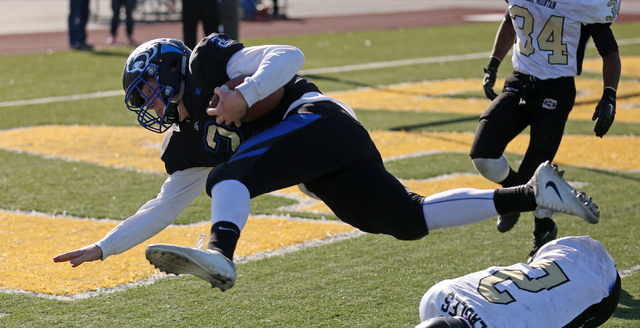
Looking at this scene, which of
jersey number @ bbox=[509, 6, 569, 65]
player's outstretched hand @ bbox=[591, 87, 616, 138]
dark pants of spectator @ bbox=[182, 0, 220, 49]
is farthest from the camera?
dark pants of spectator @ bbox=[182, 0, 220, 49]

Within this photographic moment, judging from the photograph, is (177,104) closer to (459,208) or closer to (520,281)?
(459,208)

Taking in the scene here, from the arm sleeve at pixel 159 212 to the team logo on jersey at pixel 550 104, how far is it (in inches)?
80.8

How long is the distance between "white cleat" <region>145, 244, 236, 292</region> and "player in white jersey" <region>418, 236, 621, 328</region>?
0.72 metres

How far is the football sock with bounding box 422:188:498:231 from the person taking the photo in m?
2.89

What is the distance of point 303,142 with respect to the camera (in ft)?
9.43

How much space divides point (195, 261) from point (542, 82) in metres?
2.60

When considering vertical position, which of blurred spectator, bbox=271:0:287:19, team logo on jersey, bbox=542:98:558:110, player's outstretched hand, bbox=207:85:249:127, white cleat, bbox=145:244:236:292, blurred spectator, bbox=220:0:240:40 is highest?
player's outstretched hand, bbox=207:85:249:127

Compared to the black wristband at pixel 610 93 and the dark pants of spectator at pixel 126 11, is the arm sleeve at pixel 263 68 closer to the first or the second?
the black wristband at pixel 610 93

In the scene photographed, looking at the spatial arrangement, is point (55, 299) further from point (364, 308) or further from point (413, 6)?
point (413, 6)

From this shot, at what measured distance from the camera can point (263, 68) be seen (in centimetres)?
290

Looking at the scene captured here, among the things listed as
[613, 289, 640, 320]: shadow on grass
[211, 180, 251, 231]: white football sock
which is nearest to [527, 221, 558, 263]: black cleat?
[613, 289, 640, 320]: shadow on grass

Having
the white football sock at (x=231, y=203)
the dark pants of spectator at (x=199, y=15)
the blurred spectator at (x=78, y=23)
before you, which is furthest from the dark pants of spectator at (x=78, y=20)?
the white football sock at (x=231, y=203)

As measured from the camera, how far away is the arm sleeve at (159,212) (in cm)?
321

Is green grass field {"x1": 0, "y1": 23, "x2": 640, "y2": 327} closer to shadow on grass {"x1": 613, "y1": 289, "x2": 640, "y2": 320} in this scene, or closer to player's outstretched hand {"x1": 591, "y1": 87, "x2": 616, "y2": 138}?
shadow on grass {"x1": 613, "y1": 289, "x2": 640, "y2": 320}
